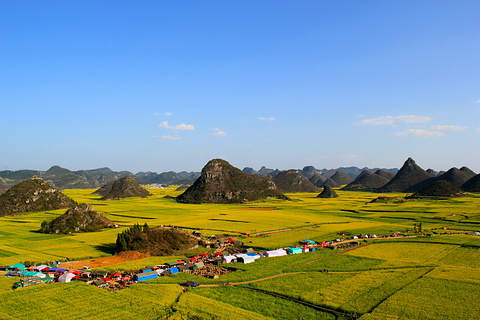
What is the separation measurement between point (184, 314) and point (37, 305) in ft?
45.6

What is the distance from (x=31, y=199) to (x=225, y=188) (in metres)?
80.4

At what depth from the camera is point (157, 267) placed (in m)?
41.7

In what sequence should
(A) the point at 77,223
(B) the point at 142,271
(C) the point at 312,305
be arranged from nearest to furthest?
(C) the point at 312,305 < (B) the point at 142,271 < (A) the point at 77,223

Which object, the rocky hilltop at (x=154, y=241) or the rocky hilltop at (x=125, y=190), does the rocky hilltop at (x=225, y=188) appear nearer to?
the rocky hilltop at (x=125, y=190)

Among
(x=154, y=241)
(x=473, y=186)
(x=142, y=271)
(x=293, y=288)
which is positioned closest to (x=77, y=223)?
(x=154, y=241)

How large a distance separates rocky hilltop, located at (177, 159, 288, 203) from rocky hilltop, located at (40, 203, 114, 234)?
2945 inches

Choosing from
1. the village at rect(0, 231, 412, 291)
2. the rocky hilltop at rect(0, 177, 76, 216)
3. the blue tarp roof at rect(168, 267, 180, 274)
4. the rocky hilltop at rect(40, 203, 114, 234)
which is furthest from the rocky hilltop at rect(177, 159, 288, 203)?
the blue tarp roof at rect(168, 267, 180, 274)

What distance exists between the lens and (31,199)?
385 feet

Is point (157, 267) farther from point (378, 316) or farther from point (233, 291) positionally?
point (378, 316)

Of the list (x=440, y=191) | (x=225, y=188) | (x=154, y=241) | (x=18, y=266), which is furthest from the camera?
(x=225, y=188)

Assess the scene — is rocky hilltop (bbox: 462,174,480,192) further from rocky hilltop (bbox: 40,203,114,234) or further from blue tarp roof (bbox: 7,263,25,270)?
blue tarp roof (bbox: 7,263,25,270)

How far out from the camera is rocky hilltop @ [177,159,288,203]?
507 feet

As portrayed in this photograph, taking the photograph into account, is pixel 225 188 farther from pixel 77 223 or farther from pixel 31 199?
pixel 77 223

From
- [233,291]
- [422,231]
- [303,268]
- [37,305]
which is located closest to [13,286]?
[37,305]
